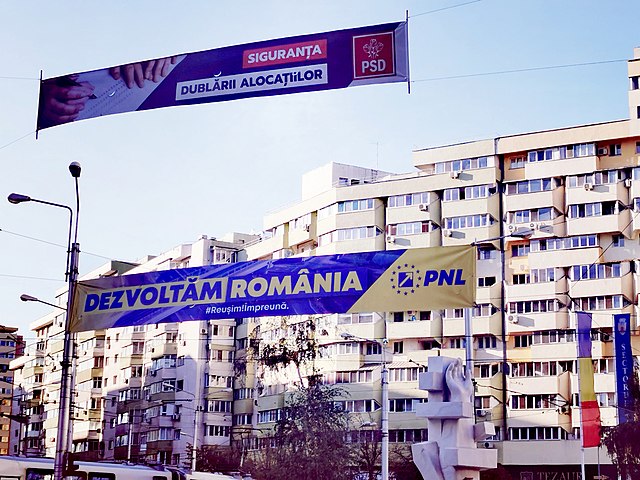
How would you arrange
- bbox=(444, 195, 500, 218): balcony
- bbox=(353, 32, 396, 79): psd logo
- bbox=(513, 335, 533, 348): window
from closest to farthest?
bbox=(353, 32, 396, 79): psd logo, bbox=(513, 335, 533, 348): window, bbox=(444, 195, 500, 218): balcony

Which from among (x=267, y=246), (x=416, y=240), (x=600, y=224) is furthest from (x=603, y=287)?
(x=267, y=246)

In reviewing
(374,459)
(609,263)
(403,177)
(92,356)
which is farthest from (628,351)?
(92,356)

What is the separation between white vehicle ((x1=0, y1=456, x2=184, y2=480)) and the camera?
40000 mm

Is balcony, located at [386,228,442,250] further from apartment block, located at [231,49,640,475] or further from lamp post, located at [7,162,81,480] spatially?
lamp post, located at [7,162,81,480]

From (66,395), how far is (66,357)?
0.91 m

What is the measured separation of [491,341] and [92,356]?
164 ft

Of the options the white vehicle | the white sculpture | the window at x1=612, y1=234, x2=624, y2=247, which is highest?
the window at x1=612, y1=234, x2=624, y2=247

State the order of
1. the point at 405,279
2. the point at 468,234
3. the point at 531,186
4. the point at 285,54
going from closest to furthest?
the point at 285,54 → the point at 405,279 → the point at 531,186 → the point at 468,234

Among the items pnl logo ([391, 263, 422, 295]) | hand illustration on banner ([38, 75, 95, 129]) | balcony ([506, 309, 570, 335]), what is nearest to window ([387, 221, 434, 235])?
balcony ([506, 309, 570, 335])

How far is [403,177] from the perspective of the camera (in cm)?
8356

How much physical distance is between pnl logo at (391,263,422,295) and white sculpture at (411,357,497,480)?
10.8 meters

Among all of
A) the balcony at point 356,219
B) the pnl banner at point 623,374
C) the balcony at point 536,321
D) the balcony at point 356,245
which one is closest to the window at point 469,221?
the balcony at point 356,245

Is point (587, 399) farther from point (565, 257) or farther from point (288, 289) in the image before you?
point (288, 289)

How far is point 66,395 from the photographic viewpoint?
2672 cm
